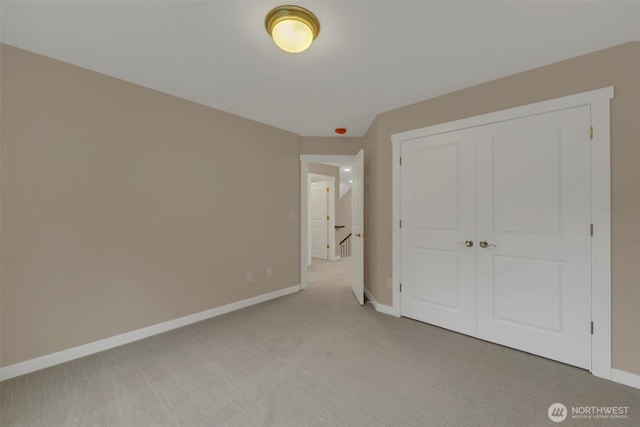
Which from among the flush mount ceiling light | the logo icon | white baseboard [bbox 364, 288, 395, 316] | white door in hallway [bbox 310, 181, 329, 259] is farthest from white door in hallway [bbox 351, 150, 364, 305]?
white door in hallway [bbox 310, 181, 329, 259]

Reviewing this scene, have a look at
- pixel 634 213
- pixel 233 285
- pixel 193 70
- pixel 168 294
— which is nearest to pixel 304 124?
pixel 193 70

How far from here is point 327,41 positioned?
1.84m

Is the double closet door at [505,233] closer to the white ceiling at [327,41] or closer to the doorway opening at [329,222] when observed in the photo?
the white ceiling at [327,41]

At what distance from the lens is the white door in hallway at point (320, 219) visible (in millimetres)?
6812

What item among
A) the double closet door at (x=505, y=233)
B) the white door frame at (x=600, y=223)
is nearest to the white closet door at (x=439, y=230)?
the double closet door at (x=505, y=233)

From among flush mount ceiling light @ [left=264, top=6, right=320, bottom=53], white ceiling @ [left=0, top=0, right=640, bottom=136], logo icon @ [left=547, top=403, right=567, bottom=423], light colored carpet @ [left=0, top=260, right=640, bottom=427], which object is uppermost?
white ceiling @ [left=0, top=0, right=640, bottom=136]

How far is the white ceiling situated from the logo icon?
245 cm

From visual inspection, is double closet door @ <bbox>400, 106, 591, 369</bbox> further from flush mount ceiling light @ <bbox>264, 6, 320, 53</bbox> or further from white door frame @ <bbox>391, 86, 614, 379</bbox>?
flush mount ceiling light @ <bbox>264, 6, 320, 53</bbox>

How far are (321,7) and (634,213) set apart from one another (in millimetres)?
2551

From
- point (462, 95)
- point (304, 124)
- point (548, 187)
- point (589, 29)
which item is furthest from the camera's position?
point (304, 124)

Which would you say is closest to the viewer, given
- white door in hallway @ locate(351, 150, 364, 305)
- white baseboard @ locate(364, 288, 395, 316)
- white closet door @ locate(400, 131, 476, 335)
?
white closet door @ locate(400, 131, 476, 335)

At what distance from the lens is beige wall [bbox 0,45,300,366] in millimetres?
1947

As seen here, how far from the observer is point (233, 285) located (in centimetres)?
325

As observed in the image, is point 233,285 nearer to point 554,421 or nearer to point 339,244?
point 554,421
